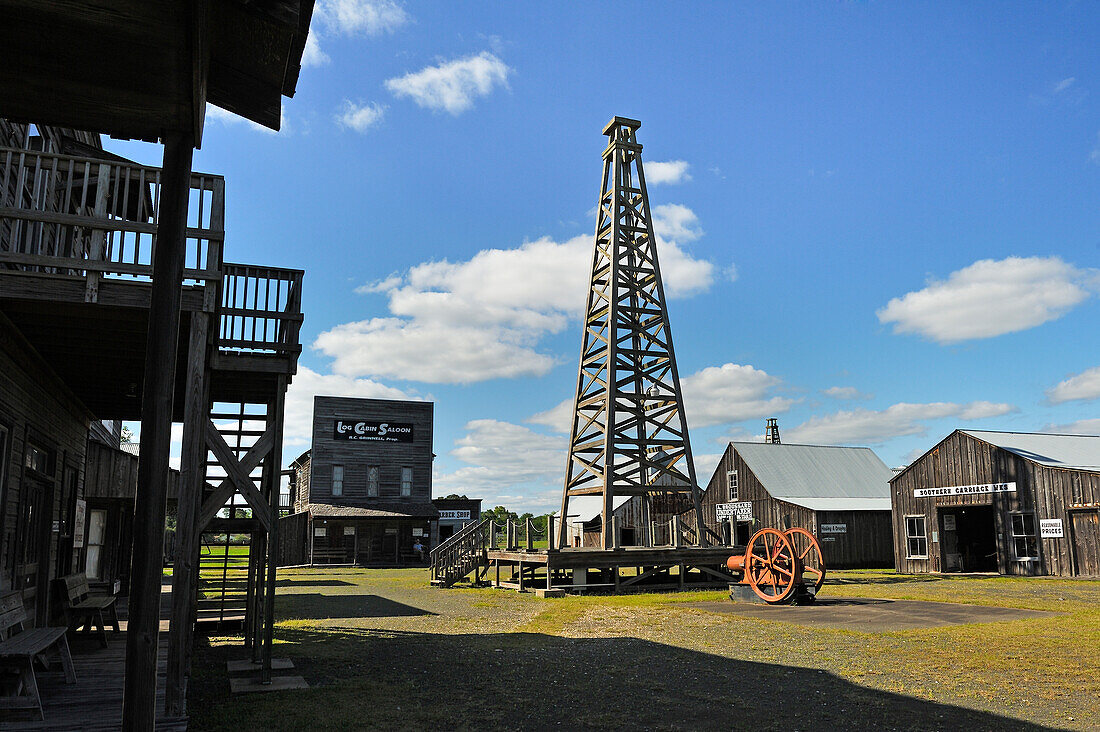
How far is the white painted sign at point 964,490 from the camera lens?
2894 cm

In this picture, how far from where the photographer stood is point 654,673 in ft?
32.9

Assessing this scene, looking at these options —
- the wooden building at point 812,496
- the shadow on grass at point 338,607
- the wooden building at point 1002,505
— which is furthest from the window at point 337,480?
the wooden building at point 1002,505

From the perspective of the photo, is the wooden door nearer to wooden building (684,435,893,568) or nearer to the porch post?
wooden building (684,435,893,568)

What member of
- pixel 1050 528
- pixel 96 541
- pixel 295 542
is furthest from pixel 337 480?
pixel 1050 528

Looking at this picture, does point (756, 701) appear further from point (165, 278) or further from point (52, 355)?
point (52, 355)

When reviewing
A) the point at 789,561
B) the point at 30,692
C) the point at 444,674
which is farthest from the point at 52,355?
the point at 789,561

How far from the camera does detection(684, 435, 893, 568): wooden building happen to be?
35.0 m

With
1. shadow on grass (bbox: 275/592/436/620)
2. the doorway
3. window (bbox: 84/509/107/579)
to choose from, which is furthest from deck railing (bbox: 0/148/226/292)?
the doorway

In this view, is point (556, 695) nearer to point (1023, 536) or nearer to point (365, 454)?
point (1023, 536)

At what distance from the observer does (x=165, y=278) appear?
12.5 ft

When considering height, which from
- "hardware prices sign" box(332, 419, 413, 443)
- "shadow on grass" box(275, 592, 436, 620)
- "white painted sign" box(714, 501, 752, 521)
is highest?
"hardware prices sign" box(332, 419, 413, 443)

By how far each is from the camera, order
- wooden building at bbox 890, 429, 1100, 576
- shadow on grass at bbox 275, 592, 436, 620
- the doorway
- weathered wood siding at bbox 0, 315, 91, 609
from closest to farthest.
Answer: weathered wood siding at bbox 0, 315, 91, 609 < shadow on grass at bbox 275, 592, 436, 620 < wooden building at bbox 890, 429, 1100, 576 < the doorway

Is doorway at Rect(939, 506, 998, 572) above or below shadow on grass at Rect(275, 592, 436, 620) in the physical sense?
above

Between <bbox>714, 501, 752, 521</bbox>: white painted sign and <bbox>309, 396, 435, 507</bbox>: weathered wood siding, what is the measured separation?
Result: 49.5 feet
